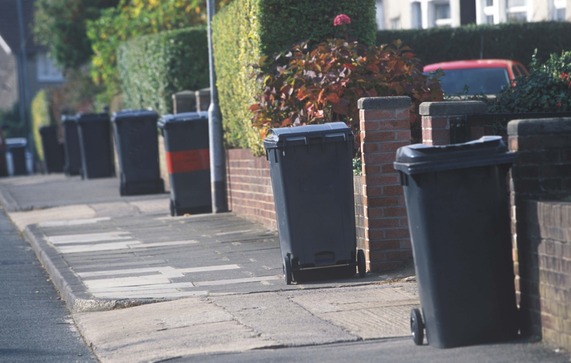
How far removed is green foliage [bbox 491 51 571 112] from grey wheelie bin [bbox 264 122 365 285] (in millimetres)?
1506

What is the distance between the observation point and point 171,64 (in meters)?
20.2

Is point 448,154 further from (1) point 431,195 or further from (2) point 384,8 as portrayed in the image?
(2) point 384,8

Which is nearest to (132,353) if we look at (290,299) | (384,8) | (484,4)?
(290,299)

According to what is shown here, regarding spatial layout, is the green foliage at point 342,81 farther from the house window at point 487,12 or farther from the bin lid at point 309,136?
the house window at point 487,12

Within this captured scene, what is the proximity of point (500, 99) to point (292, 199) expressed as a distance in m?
2.11

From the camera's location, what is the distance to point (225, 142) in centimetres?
1577

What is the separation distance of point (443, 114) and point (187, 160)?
317 inches

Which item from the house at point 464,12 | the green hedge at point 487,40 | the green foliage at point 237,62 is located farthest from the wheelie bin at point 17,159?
the green foliage at point 237,62

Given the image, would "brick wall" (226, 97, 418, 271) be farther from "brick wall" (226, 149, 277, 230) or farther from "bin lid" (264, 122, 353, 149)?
"brick wall" (226, 149, 277, 230)

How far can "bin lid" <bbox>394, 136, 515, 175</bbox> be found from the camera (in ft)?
21.3

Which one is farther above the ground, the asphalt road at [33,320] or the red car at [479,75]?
the red car at [479,75]

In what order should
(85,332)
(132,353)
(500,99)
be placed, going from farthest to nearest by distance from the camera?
1. (500,99)
2. (85,332)
3. (132,353)

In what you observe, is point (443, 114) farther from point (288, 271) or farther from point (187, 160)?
point (187, 160)

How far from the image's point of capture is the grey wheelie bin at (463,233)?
21.3 ft
